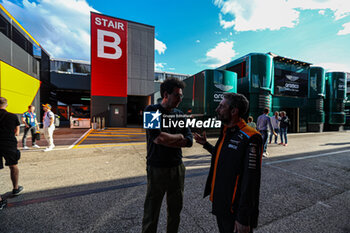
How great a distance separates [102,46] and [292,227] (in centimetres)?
1746

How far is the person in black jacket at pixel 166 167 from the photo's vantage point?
1414mm

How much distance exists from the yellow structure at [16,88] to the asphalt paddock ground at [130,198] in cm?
751

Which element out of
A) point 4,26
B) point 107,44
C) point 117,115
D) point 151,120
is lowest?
point 117,115

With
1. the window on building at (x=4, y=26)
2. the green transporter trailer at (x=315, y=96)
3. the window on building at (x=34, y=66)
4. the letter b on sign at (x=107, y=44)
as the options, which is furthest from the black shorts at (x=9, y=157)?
the green transporter trailer at (x=315, y=96)

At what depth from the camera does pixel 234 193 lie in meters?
1.22

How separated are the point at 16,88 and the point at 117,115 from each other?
294 inches

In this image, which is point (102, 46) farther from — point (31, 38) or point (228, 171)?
point (228, 171)

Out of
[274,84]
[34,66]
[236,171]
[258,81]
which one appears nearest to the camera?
[236,171]

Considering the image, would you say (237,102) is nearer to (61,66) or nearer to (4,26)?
(4,26)

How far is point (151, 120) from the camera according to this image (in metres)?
1.33

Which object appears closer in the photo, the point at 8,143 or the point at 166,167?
the point at 166,167

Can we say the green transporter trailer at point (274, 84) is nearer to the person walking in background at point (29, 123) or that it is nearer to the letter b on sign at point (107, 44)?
the letter b on sign at point (107, 44)

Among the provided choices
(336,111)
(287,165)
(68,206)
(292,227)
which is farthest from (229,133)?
(336,111)

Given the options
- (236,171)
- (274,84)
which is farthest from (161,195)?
(274,84)
